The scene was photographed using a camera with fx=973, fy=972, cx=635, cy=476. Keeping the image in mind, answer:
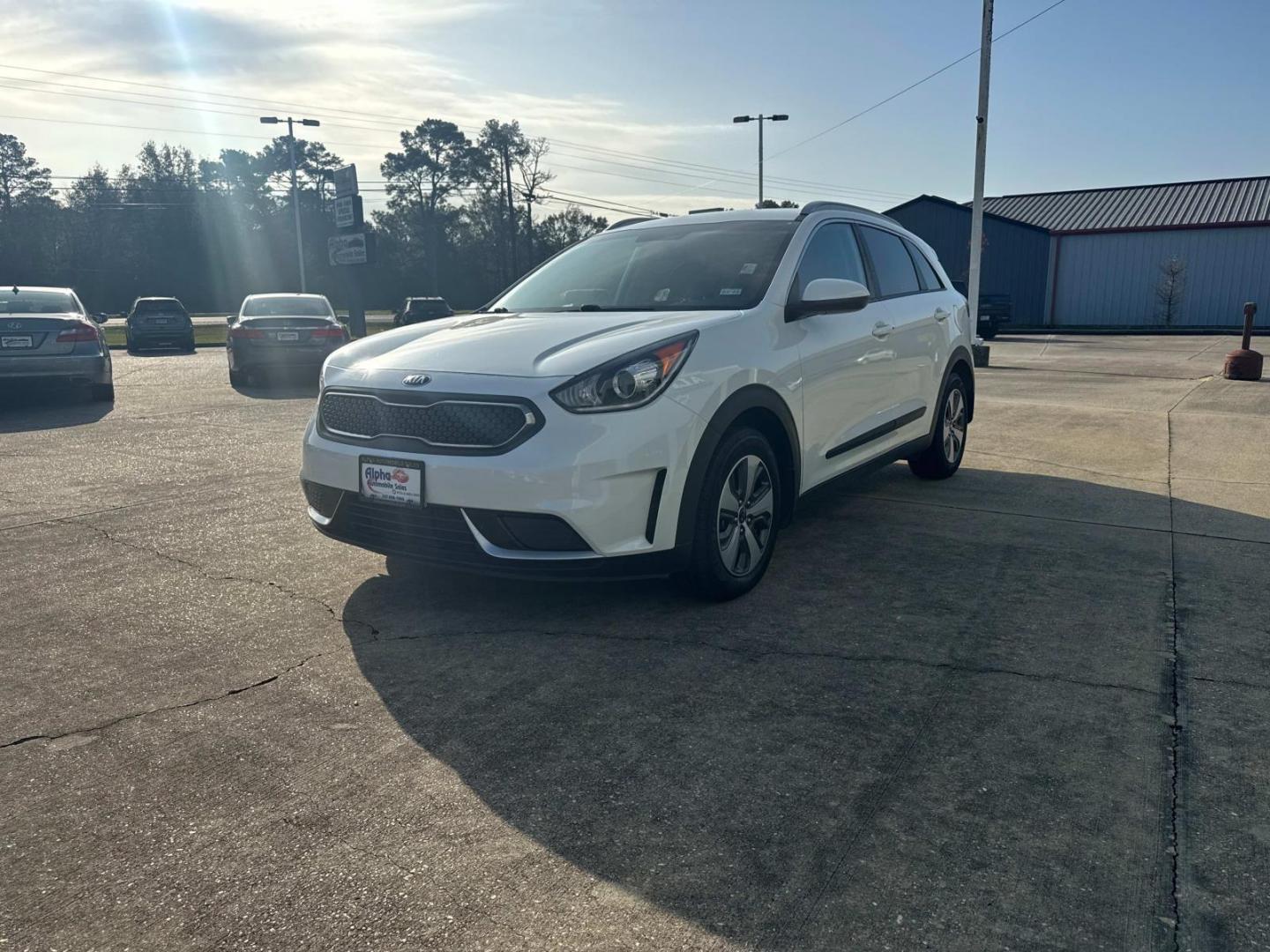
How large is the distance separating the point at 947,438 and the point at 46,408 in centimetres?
1028

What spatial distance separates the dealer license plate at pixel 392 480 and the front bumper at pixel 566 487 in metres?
0.03

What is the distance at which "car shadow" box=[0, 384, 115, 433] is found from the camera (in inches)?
395

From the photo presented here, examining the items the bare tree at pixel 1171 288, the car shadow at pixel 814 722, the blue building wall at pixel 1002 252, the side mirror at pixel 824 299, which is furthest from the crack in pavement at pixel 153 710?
the bare tree at pixel 1171 288

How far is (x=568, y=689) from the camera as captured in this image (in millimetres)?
3350

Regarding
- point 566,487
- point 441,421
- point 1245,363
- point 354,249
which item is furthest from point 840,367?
point 354,249

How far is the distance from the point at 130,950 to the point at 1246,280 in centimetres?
4509

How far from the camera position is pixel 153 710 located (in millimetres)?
3215

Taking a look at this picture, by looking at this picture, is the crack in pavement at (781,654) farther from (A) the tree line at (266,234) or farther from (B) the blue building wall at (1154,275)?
(A) the tree line at (266,234)

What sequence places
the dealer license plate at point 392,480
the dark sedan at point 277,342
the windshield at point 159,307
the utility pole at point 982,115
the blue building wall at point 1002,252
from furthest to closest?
the blue building wall at point 1002,252 → the windshield at point 159,307 → the utility pole at point 982,115 → the dark sedan at point 277,342 → the dealer license plate at point 392,480

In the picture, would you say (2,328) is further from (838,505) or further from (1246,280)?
(1246,280)

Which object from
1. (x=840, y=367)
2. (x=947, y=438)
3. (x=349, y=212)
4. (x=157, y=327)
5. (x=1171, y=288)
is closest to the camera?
(x=840, y=367)

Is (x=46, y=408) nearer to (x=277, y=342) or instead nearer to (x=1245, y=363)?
(x=277, y=342)

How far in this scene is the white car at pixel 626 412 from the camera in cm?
365

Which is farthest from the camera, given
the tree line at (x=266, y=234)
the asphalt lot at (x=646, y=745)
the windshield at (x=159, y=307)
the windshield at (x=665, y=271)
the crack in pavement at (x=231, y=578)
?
the tree line at (x=266, y=234)
